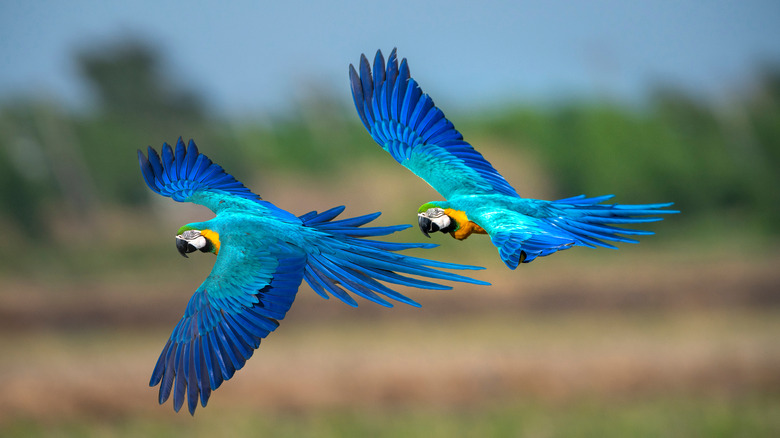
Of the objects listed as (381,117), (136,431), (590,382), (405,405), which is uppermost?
(381,117)

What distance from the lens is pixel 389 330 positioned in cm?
934

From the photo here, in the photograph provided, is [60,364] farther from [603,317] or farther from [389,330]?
[603,317]

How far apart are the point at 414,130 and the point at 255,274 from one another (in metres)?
0.46

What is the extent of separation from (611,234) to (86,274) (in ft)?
30.2

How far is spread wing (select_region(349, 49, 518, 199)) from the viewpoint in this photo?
147 centimetres

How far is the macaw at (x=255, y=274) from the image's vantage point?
1.22 m

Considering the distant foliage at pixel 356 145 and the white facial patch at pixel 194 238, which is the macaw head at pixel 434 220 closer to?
the white facial patch at pixel 194 238

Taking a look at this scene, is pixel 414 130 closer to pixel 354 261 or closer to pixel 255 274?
pixel 354 261

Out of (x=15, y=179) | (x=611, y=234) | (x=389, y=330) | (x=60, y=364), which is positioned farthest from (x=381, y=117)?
(x=15, y=179)

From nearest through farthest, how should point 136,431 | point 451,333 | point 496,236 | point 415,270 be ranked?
point 496,236 < point 415,270 < point 136,431 < point 451,333

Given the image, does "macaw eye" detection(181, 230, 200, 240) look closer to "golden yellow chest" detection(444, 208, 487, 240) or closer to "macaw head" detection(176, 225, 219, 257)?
"macaw head" detection(176, 225, 219, 257)

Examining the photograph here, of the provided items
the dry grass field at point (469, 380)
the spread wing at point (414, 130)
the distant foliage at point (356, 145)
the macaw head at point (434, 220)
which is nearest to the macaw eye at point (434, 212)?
the macaw head at point (434, 220)

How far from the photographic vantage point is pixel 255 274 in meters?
1.31

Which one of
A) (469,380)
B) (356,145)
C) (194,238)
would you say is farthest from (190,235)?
(356,145)
